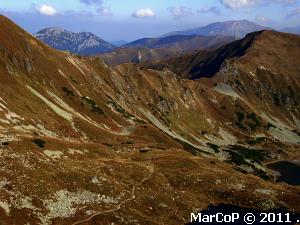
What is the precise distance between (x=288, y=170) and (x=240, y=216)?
110 m

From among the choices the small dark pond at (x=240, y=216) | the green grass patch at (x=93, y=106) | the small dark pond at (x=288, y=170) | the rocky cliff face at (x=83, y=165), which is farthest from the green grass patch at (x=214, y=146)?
the small dark pond at (x=240, y=216)

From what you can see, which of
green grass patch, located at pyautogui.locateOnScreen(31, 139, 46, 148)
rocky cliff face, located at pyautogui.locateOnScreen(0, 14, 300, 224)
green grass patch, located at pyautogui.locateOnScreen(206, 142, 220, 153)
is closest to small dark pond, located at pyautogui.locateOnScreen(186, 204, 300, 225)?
rocky cliff face, located at pyautogui.locateOnScreen(0, 14, 300, 224)

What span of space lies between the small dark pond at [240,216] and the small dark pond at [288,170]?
81248 millimetres

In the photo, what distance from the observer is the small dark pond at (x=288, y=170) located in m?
158

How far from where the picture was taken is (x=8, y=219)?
56.9 meters

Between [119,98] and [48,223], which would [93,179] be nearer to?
[48,223]

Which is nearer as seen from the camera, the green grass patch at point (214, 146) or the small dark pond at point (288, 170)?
the small dark pond at point (288, 170)

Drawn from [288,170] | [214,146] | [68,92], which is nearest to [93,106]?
[68,92]

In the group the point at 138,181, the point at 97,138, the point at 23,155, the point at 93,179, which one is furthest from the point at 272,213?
the point at 97,138

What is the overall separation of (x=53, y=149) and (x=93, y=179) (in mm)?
13339

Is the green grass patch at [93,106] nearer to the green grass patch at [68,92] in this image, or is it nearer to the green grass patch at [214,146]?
the green grass patch at [68,92]

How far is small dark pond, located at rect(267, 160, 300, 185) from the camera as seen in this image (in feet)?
520

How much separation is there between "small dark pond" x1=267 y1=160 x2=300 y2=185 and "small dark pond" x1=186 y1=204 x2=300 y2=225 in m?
81.2

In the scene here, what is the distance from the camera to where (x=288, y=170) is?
177125 mm
